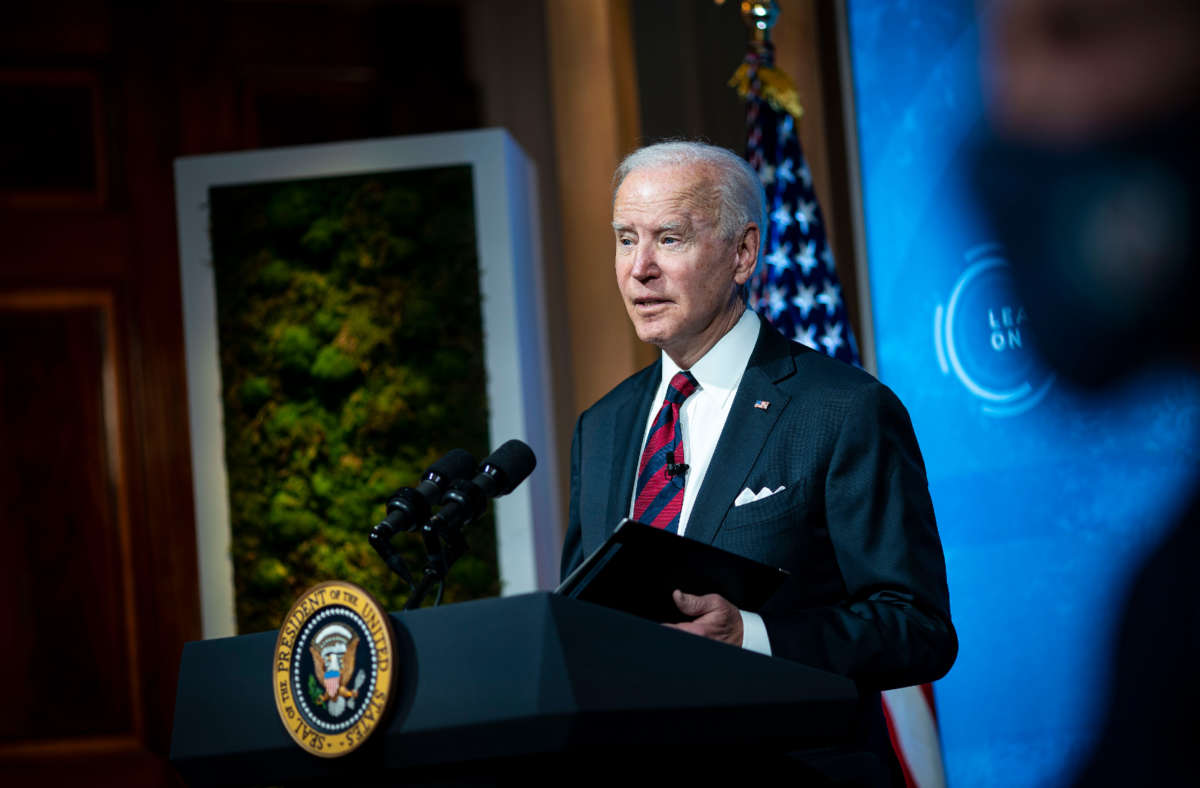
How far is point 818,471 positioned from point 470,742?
0.67 metres

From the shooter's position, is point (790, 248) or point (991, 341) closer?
point (991, 341)

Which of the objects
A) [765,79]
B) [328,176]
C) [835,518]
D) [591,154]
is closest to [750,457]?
[835,518]

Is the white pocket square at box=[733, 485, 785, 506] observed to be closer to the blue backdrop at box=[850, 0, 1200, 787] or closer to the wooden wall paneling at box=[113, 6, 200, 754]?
the blue backdrop at box=[850, 0, 1200, 787]

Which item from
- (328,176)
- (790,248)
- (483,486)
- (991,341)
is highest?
(328,176)

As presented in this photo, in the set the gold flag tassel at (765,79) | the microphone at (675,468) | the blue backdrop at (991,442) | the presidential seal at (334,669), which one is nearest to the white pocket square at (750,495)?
the microphone at (675,468)

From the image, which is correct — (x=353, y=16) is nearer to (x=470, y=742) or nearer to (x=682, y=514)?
(x=682, y=514)

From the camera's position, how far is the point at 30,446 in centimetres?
480

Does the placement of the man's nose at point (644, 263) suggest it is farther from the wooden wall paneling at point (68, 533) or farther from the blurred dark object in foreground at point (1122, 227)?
the wooden wall paneling at point (68, 533)

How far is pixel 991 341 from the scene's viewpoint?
326 centimetres

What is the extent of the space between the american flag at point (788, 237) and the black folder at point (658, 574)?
7.10 ft

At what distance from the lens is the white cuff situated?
135 cm

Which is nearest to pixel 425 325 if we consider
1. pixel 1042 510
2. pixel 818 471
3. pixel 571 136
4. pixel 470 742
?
pixel 571 136

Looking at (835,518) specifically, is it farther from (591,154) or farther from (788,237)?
(591,154)

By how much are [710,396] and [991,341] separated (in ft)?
5.64
